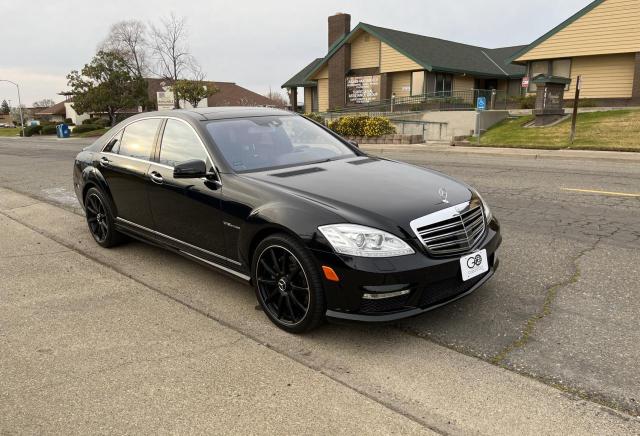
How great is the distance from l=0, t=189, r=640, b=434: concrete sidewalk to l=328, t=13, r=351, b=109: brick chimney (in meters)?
32.6

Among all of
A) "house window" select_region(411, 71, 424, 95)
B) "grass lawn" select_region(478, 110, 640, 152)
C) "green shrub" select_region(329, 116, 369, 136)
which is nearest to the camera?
"grass lawn" select_region(478, 110, 640, 152)

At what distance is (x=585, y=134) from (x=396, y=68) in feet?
56.0

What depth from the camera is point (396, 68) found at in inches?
1283

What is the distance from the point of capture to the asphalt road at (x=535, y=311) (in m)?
3.13

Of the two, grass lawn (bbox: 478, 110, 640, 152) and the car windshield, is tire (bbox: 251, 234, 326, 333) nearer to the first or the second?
the car windshield

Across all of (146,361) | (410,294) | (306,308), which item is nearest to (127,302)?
(146,361)

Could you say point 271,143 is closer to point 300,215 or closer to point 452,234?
point 300,215

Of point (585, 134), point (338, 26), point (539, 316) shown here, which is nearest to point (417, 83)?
point (338, 26)

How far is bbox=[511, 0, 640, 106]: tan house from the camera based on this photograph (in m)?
24.0

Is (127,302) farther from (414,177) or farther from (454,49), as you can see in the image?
(454,49)

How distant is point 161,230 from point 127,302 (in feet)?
2.60

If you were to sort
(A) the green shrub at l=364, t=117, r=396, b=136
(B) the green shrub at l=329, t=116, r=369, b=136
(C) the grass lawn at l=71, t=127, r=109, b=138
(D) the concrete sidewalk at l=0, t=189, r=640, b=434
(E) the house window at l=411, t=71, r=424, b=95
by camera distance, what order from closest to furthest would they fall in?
1. (D) the concrete sidewalk at l=0, t=189, r=640, b=434
2. (A) the green shrub at l=364, t=117, r=396, b=136
3. (B) the green shrub at l=329, t=116, r=369, b=136
4. (E) the house window at l=411, t=71, r=424, b=95
5. (C) the grass lawn at l=71, t=127, r=109, b=138

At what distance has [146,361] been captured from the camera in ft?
11.1

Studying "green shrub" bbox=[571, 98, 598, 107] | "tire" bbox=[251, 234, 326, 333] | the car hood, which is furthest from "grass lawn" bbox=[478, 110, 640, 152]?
"tire" bbox=[251, 234, 326, 333]
